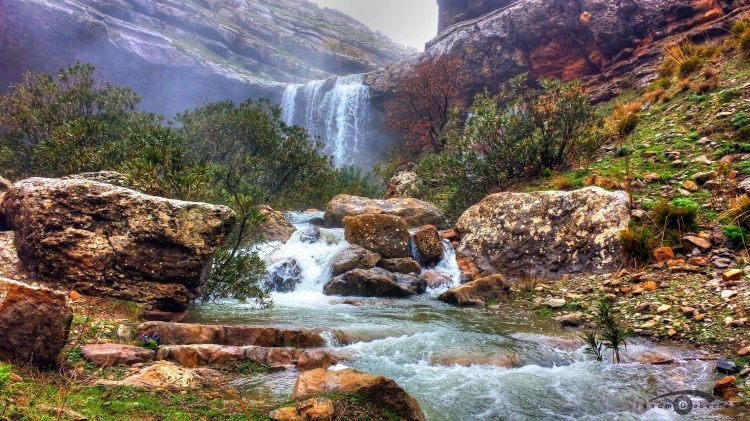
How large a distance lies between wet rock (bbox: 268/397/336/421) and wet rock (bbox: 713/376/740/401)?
4739mm

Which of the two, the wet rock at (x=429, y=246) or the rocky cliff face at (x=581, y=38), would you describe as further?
the rocky cliff face at (x=581, y=38)

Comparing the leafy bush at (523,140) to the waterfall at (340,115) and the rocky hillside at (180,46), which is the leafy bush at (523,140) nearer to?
the waterfall at (340,115)

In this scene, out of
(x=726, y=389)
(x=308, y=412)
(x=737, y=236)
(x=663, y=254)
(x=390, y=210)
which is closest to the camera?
(x=308, y=412)

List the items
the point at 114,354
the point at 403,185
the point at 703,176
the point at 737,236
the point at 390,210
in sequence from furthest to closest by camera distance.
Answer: the point at 403,185, the point at 390,210, the point at 703,176, the point at 737,236, the point at 114,354

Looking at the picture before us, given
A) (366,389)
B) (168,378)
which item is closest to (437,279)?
(366,389)

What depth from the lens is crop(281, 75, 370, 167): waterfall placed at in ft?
149

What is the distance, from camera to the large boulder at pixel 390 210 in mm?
19391

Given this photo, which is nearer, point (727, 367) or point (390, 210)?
point (727, 367)

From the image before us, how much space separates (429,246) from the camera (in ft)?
49.9

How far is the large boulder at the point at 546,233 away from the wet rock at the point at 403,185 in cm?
1022

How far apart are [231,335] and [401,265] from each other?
8.60 metres

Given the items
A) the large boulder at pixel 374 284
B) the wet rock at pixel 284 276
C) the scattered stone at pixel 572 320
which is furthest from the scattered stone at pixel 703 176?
the wet rock at pixel 284 276

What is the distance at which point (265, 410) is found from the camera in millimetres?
4105

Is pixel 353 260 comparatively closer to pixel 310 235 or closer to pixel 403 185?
pixel 310 235
